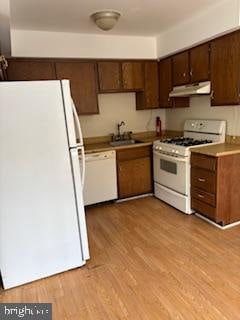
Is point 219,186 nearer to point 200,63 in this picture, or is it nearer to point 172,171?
point 172,171

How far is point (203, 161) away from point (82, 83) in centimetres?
201

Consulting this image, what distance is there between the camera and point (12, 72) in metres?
3.40

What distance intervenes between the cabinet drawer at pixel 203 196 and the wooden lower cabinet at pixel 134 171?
3.14 feet

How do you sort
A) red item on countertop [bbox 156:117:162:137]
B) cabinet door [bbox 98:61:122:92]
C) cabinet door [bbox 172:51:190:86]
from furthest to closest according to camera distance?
red item on countertop [bbox 156:117:162:137] → cabinet door [bbox 98:61:122:92] → cabinet door [bbox 172:51:190:86]

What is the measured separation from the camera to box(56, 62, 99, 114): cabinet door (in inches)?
145

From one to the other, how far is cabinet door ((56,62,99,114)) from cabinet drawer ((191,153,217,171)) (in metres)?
1.61

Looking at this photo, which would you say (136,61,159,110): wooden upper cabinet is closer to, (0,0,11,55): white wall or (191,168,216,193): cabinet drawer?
(191,168,216,193): cabinet drawer

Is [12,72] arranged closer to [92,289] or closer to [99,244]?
[99,244]

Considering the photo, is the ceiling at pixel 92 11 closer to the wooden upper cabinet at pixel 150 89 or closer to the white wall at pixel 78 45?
the white wall at pixel 78 45

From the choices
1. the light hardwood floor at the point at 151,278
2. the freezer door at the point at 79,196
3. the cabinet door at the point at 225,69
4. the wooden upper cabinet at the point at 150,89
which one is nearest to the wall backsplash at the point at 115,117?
the wooden upper cabinet at the point at 150,89


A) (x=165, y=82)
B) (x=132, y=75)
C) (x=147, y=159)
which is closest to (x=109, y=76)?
(x=132, y=75)

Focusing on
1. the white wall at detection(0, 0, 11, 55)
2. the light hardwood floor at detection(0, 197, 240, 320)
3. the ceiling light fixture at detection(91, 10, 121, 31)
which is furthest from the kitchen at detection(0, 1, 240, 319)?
the ceiling light fixture at detection(91, 10, 121, 31)

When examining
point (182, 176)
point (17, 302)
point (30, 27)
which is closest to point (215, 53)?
point (182, 176)

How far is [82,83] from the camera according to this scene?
378 centimetres
